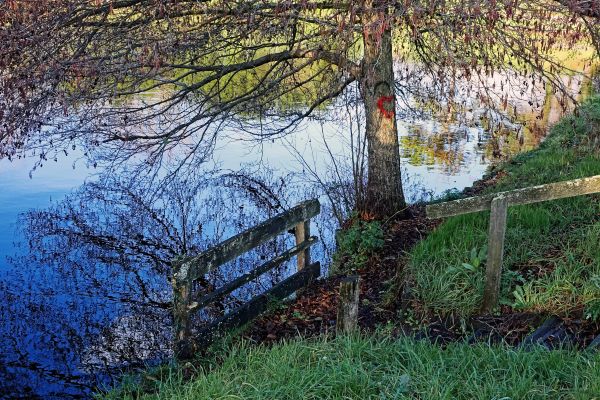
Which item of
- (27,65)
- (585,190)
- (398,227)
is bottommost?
(398,227)

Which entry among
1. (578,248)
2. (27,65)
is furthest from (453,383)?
(27,65)

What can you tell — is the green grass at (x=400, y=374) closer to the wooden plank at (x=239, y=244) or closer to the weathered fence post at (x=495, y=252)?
the weathered fence post at (x=495, y=252)

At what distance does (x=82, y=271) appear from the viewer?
10.8m

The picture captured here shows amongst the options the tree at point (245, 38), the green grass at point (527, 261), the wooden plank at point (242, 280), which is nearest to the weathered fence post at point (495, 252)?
the green grass at point (527, 261)

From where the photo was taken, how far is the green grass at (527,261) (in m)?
6.01

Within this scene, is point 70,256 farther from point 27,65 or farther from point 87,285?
point 27,65

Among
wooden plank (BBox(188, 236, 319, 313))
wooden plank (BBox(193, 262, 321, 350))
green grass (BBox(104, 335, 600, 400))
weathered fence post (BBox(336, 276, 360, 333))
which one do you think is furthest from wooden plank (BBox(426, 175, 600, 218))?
wooden plank (BBox(193, 262, 321, 350))

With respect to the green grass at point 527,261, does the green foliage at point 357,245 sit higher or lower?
lower

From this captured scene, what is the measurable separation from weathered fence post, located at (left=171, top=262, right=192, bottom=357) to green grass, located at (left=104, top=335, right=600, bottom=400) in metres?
0.99

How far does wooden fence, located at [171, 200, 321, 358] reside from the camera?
6.16 metres

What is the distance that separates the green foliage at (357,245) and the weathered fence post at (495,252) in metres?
2.84

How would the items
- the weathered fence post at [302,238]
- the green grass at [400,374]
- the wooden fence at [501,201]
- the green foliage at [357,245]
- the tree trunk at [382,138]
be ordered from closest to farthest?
the green grass at [400,374] < the wooden fence at [501,201] < the weathered fence post at [302,238] < the green foliage at [357,245] < the tree trunk at [382,138]

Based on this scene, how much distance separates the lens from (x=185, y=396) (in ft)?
15.3

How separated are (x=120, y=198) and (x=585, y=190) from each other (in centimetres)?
1084
